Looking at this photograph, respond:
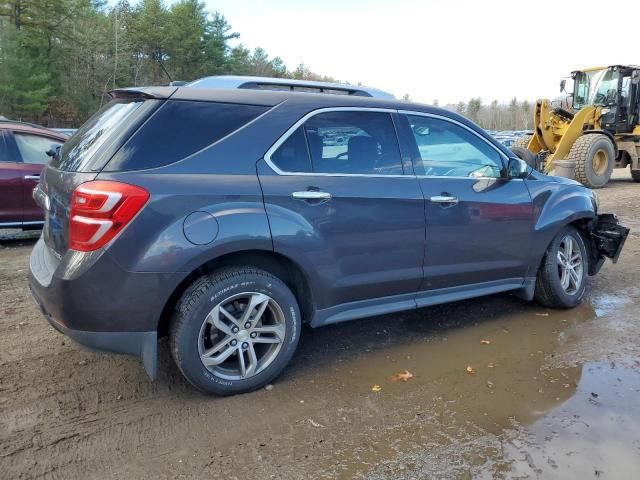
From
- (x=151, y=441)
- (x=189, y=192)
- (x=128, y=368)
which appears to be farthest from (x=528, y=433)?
(x=128, y=368)

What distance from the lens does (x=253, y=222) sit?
3.04 m

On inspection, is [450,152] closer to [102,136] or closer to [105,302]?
[102,136]

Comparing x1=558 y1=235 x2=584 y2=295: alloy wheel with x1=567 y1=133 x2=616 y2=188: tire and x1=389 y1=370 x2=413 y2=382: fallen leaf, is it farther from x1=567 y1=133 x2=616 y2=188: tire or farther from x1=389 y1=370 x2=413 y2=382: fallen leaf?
x1=567 y1=133 x2=616 y2=188: tire

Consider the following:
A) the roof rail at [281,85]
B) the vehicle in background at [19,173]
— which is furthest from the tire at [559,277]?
the vehicle in background at [19,173]

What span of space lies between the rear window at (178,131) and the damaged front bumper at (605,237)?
3554 mm

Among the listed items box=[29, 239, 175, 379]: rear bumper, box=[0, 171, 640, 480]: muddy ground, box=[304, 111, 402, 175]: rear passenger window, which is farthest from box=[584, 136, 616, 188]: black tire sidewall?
box=[29, 239, 175, 379]: rear bumper

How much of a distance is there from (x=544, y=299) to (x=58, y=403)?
3898 millimetres

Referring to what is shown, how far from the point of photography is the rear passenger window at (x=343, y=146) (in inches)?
130

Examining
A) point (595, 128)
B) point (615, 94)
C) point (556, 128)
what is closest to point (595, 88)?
point (615, 94)

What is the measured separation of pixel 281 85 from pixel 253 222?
3.86 ft

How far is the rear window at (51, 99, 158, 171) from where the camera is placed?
9.64 ft

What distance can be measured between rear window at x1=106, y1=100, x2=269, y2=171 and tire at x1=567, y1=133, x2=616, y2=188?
38.6 ft

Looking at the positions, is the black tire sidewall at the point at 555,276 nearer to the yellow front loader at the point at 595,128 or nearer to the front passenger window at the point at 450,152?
the front passenger window at the point at 450,152

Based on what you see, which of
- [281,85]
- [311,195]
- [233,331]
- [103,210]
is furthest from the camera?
[281,85]
